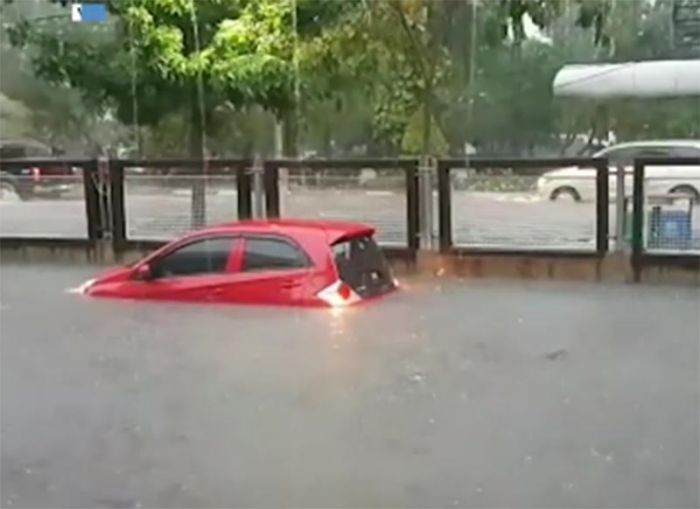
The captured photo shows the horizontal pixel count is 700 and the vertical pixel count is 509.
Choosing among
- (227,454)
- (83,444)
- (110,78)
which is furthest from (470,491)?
(110,78)

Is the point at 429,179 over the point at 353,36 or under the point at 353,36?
under

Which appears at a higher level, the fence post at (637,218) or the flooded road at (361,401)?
the fence post at (637,218)

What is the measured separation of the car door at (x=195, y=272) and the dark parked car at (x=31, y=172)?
69 cm

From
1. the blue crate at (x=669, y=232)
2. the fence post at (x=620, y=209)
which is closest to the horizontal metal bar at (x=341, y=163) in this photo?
the fence post at (x=620, y=209)

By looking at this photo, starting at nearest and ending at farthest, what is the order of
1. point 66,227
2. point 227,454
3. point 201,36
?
point 227,454 → point 201,36 → point 66,227

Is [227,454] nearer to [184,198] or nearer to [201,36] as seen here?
[201,36]

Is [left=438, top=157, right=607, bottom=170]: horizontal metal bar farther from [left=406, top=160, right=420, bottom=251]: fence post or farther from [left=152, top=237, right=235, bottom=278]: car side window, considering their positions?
[left=152, top=237, right=235, bottom=278]: car side window

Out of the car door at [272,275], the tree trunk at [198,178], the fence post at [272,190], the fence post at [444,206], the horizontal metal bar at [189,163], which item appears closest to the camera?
the car door at [272,275]

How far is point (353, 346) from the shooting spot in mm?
3002

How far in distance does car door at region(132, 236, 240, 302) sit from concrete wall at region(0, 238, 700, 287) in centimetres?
32

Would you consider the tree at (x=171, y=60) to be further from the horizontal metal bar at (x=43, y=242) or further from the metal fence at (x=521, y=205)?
the metal fence at (x=521, y=205)

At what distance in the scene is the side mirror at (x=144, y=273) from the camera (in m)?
3.49

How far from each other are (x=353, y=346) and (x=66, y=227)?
1.54 metres

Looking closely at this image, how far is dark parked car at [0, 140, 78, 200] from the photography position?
3.88 meters
